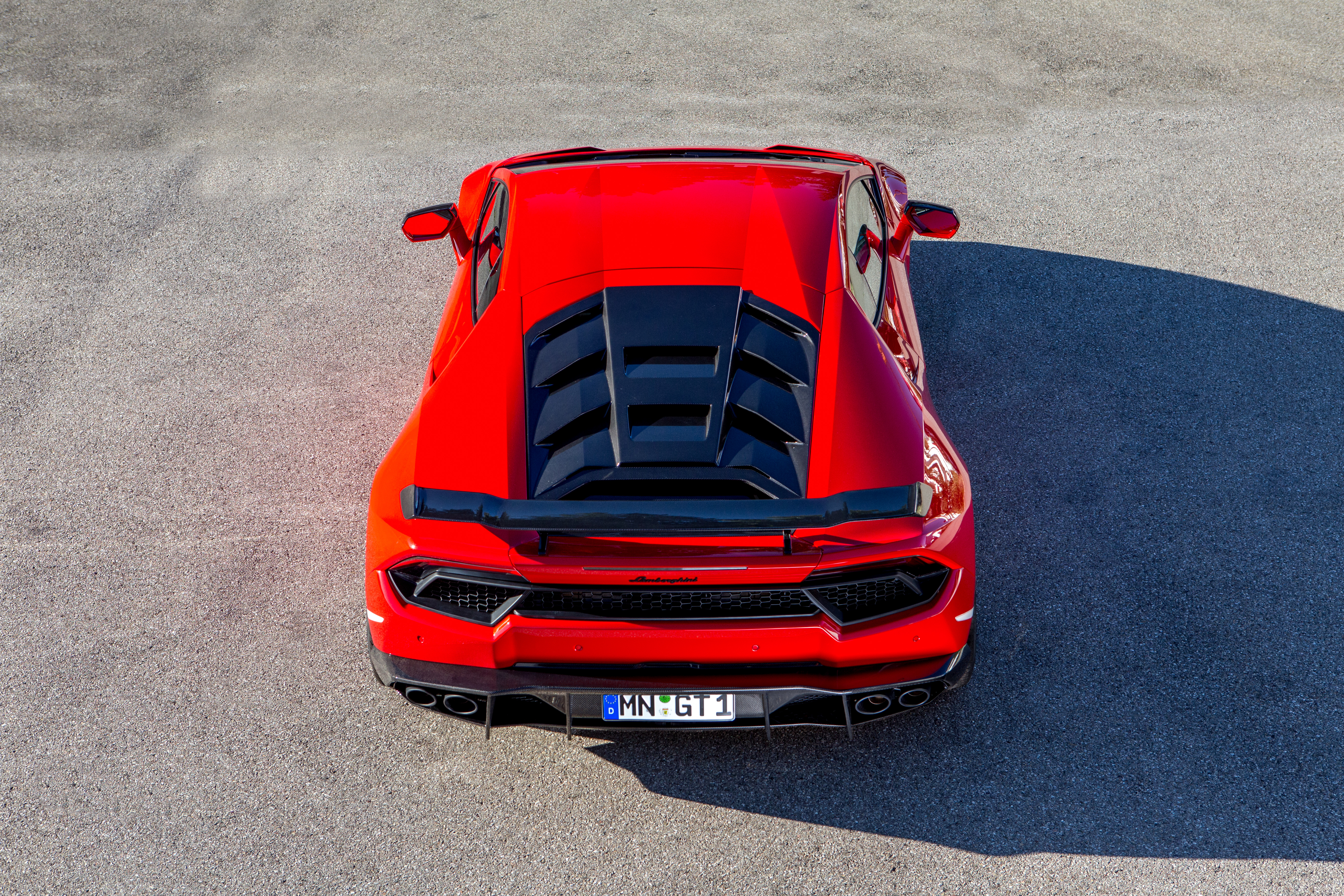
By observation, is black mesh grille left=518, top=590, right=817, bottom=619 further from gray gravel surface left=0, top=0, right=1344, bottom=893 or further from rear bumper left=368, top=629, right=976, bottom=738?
gray gravel surface left=0, top=0, right=1344, bottom=893

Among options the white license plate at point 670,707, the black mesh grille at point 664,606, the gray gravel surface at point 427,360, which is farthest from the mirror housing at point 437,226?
the white license plate at point 670,707

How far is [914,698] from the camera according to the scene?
3.37m

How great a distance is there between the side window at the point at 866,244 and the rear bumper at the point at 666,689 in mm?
1281

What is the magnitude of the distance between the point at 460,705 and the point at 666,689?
67 centimetres

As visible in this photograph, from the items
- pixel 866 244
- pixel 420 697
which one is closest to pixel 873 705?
pixel 420 697

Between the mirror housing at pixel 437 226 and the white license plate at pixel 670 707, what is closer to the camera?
the white license plate at pixel 670 707

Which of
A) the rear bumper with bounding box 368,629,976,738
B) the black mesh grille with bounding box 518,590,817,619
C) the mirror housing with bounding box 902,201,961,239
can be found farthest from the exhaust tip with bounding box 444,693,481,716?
the mirror housing with bounding box 902,201,961,239

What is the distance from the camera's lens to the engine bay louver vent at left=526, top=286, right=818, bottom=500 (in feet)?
10.6

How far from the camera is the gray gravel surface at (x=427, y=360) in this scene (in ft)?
11.4

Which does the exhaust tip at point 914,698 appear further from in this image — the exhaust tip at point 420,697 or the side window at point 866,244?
the exhaust tip at point 420,697

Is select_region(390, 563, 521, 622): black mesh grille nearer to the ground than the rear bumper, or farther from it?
farther from it

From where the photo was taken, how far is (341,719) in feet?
12.6

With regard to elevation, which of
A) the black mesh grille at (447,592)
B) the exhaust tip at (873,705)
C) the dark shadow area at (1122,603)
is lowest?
the dark shadow area at (1122,603)

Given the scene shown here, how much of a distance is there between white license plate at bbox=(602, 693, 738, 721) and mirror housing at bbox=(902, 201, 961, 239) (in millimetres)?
2557
